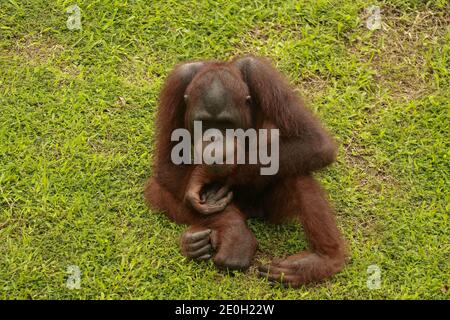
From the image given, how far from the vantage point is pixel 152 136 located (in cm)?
501

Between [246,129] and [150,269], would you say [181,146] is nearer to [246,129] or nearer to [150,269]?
[246,129]

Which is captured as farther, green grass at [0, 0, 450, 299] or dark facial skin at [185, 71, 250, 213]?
green grass at [0, 0, 450, 299]

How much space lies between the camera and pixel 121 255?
425cm

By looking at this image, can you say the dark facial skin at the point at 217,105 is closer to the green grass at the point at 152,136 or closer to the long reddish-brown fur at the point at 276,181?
the long reddish-brown fur at the point at 276,181

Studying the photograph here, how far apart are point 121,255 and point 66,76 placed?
1742mm

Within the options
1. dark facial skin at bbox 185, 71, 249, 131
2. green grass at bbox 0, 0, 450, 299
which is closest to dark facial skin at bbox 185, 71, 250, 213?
dark facial skin at bbox 185, 71, 249, 131

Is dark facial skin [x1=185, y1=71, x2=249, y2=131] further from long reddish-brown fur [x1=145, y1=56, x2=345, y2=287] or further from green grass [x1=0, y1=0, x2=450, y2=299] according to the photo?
green grass [x1=0, y1=0, x2=450, y2=299]

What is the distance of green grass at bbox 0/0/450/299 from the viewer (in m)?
4.16

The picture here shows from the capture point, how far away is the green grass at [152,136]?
13.6 ft

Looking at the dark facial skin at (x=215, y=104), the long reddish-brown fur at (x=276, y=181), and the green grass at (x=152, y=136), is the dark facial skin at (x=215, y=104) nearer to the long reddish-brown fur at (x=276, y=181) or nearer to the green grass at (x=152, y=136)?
the long reddish-brown fur at (x=276, y=181)

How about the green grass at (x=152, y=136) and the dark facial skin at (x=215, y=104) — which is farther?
the green grass at (x=152, y=136)

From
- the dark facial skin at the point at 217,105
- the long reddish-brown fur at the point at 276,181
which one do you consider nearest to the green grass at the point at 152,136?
the long reddish-brown fur at the point at 276,181

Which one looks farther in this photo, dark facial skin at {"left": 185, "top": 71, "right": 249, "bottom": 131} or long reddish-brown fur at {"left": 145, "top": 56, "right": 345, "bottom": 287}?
long reddish-brown fur at {"left": 145, "top": 56, "right": 345, "bottom": 287}

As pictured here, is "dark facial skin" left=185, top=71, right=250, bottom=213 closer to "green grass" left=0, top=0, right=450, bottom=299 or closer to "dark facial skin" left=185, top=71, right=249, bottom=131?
"dark facial skin" left=185, top=71, right=249, bottom=131
